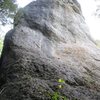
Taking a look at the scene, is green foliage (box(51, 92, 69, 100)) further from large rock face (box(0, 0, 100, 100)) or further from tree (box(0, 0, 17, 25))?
tree (box(0, 0, 17, 25))

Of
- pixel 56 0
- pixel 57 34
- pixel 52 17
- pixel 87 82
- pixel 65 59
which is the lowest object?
pixel 87 82

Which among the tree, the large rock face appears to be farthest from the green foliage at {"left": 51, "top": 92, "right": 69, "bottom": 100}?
the tree

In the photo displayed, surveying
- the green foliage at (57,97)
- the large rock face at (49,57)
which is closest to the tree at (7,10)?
the large rock face at (49,57)

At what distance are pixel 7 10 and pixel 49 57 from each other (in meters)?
2.58

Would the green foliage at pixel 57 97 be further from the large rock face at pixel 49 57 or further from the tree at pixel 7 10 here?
the tree at pixel 7 10

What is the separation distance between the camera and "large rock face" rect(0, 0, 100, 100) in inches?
277

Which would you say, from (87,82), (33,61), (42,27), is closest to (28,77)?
(33,61)

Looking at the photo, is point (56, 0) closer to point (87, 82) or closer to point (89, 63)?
point (89, 63)

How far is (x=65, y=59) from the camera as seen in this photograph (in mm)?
9594

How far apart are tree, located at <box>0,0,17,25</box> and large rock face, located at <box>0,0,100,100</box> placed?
80cm

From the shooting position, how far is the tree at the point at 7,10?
8993mm

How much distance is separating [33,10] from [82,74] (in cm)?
541

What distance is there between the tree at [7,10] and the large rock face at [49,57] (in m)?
0.80

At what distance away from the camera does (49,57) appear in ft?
30.3
